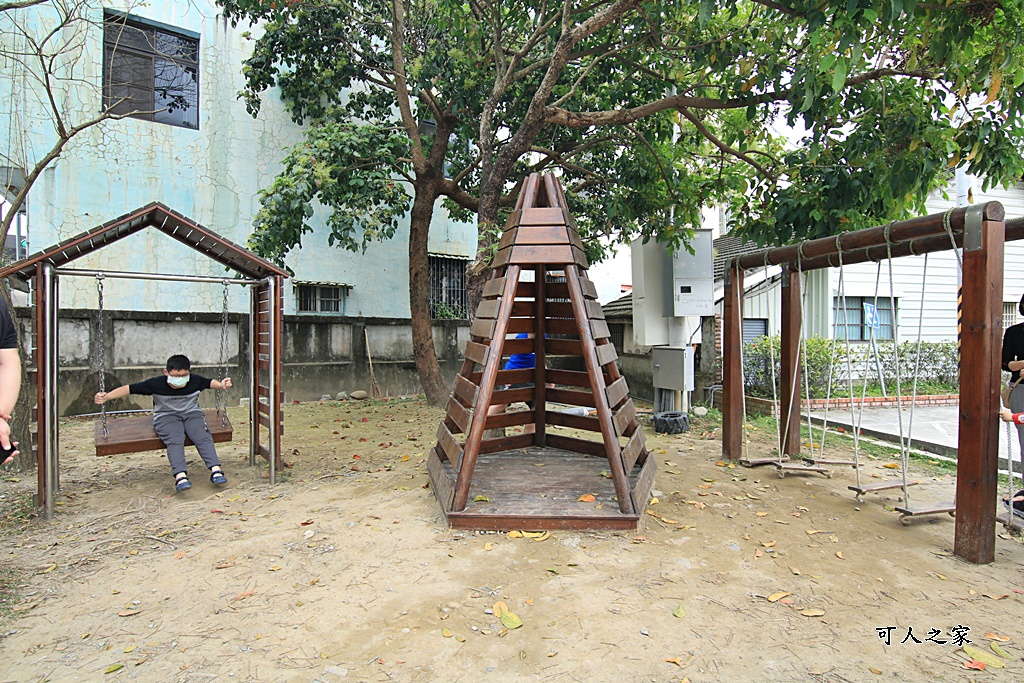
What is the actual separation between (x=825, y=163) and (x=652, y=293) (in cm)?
304

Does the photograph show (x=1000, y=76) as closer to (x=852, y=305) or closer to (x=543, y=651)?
(x=543, y=651)

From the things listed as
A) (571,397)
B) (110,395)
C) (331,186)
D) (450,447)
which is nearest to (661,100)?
(571,397)

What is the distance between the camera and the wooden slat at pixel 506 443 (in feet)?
20.2

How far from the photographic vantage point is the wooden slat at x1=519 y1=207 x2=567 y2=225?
4945mm

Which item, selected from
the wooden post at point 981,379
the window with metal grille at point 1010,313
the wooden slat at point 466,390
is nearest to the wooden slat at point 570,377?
the wooden slat at point 466,390

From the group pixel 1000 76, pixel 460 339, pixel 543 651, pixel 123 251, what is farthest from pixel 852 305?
pixel 123 251

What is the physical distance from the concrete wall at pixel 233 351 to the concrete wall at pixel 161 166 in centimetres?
91

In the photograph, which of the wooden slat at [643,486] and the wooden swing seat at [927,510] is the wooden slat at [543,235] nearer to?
the wooden slat at [643,486]

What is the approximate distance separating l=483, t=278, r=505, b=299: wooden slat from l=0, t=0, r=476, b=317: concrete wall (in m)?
7.62

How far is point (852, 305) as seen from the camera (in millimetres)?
13211

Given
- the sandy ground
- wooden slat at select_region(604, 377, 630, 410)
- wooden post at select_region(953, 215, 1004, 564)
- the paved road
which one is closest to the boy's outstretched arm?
the sandy ground

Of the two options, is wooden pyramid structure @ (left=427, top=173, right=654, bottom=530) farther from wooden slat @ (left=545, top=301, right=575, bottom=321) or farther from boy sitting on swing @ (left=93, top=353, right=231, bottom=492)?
boy sitting on swing @ (left=93, top=353, right=231, bottom=492)

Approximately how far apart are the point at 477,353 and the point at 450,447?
81cm

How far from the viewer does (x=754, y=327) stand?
12.5 metres
